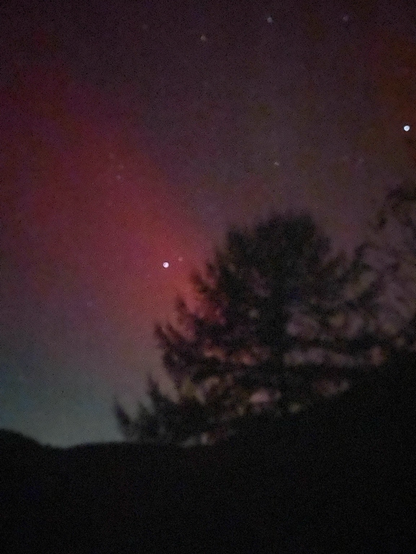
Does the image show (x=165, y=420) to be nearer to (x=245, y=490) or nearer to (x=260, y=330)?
(x=260, y=330)

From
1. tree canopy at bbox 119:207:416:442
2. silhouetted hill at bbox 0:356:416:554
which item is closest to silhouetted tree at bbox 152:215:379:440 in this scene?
tree canopy at bbox 119:207:416:442

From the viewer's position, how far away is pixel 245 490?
6168mm

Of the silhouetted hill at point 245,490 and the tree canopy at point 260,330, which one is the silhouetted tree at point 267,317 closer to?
the tree canopy at point 260,330

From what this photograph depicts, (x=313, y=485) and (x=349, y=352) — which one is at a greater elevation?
(x=349, y=352)

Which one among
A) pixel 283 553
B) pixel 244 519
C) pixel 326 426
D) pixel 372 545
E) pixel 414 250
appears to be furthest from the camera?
pixel 414 250

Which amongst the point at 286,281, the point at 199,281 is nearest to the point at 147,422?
the point at 199,281

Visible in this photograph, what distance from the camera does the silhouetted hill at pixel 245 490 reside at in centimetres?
514

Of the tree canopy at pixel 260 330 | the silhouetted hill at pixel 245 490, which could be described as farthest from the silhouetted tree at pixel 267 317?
the silhouetted hill at pixel 245 490

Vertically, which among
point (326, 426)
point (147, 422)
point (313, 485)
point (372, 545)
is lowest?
point (372, 545)

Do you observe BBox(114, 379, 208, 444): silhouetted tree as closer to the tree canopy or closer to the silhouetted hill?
the tree canopy

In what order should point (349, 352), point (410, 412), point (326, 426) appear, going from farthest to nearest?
point (349, 352) < point (326, 426) < point (410, 412)

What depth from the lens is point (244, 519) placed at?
5.62 meters

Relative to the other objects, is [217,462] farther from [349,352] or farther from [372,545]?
[349,352]

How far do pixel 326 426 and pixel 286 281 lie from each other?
6.37 m
